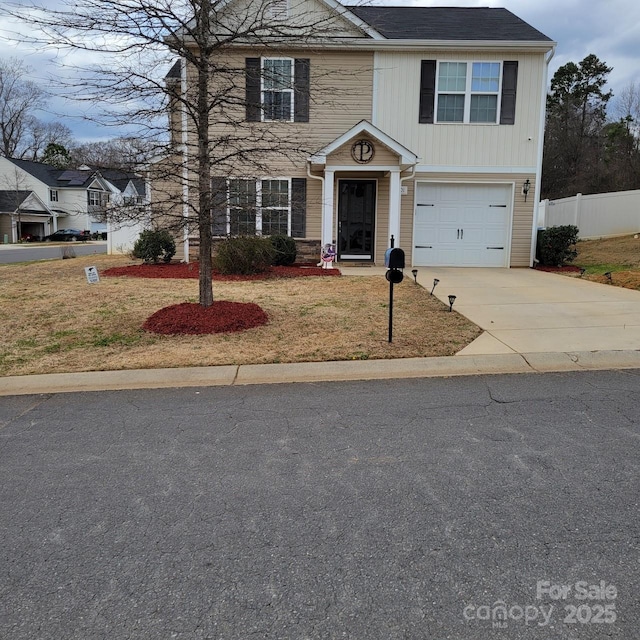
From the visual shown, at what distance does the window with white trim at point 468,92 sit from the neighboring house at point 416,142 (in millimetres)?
28

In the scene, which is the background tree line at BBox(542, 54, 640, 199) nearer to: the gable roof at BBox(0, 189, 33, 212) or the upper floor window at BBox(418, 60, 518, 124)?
the upper floor window at BBox(418, 60, 518, 124)

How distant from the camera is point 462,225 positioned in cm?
1566

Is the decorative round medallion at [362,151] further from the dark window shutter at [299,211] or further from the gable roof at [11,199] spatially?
the gable roof at [11,199]

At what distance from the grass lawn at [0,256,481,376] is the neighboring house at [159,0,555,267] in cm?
419

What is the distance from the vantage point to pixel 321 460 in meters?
3.68

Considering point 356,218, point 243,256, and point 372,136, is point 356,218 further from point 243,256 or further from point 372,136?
point 243,256

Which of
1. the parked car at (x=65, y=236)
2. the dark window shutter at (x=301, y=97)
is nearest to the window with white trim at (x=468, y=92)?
the dark window shutter at (x=301, y=97)

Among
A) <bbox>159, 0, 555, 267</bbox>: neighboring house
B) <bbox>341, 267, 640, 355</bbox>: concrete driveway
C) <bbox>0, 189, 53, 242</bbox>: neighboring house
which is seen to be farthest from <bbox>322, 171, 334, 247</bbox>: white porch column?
<bbox>0, 189, 53, 242</bbox>: neighboring house

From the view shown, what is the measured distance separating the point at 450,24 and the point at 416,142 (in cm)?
426

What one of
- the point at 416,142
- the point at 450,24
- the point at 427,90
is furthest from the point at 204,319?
the point at 450,24

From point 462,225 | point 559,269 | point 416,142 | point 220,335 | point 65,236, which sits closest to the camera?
point 220,335

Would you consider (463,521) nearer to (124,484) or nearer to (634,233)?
(124,484)

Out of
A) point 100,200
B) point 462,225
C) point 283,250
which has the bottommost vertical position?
point 283,250

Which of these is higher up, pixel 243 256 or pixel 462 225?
pixel 462 225
